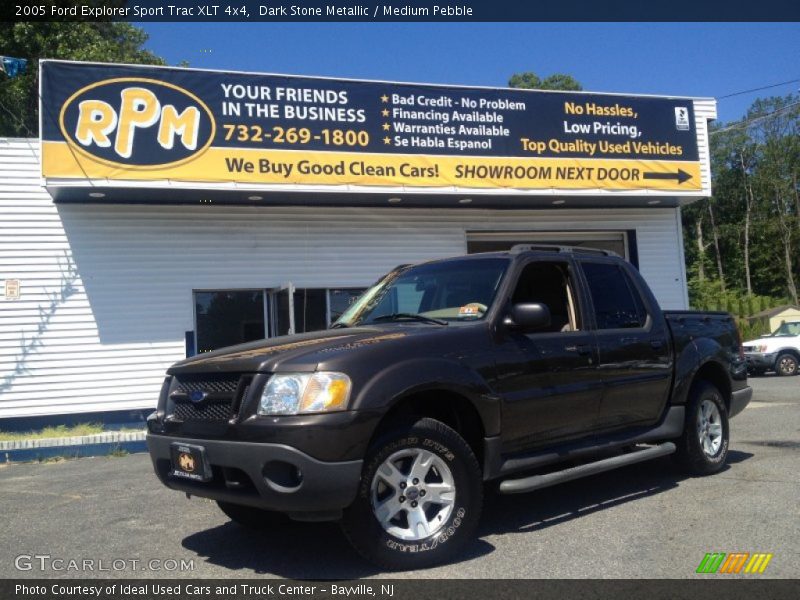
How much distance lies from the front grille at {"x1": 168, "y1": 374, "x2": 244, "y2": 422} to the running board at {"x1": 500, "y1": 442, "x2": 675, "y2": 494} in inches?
67.8

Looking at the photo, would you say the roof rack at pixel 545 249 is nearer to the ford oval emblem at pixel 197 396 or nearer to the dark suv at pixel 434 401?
the dark suv at pixel 434 401

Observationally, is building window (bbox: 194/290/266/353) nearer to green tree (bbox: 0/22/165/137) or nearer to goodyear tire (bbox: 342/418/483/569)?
goodyear tire (bbox: 342/418/483/569)

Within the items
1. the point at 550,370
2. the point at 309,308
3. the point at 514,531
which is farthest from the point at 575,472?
the point at 309,308

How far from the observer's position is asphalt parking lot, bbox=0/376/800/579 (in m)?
4.50

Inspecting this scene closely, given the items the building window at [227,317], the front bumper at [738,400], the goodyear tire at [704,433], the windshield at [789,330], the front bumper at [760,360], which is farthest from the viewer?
the windshield at [789,330]

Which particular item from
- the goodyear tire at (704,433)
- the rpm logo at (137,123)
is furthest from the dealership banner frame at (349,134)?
the goodyear tire at (704,433)

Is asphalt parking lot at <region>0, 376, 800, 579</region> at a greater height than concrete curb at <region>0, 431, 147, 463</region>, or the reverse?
concrete curb at <region>0, 431, 147, 463</region>

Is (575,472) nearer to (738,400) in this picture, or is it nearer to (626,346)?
(626,346)

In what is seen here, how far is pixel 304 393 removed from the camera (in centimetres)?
418

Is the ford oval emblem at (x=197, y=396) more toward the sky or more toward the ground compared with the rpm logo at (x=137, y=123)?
more toward the ground

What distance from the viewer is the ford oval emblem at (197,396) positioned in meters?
4.55

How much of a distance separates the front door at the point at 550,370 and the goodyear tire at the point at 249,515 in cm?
171

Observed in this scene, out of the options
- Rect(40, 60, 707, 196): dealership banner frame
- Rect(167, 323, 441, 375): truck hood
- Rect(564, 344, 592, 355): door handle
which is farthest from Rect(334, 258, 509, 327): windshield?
Rect(40, 60, 707, 196): dealership banner frame

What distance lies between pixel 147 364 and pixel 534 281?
9.20m
